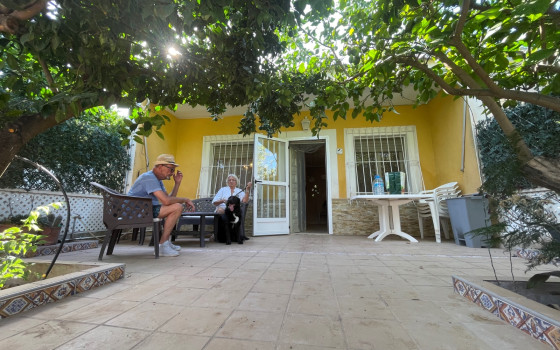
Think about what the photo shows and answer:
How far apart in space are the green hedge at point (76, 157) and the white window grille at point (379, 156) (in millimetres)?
4636

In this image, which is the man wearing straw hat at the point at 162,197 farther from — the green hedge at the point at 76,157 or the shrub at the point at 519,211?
the shrub at the point at 519,211

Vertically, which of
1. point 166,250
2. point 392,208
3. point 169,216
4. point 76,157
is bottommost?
point 166,250

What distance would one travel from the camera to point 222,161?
5.88 metres

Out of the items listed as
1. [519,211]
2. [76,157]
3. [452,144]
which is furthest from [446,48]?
[76,157]

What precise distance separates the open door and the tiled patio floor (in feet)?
9.45

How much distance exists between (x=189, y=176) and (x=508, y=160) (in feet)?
18.7

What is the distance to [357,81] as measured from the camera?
2.01 m

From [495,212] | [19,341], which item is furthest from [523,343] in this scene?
[19,341]

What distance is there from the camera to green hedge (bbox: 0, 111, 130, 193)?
289 cm

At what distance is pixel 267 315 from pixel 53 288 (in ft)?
3.88

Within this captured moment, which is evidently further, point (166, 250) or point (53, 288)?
point (166, 250)

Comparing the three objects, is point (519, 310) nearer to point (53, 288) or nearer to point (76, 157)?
point (53, 288)

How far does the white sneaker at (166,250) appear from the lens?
8.33 feet

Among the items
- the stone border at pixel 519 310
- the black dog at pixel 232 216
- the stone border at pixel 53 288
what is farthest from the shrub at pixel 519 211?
the black dog at pixel 232 216
